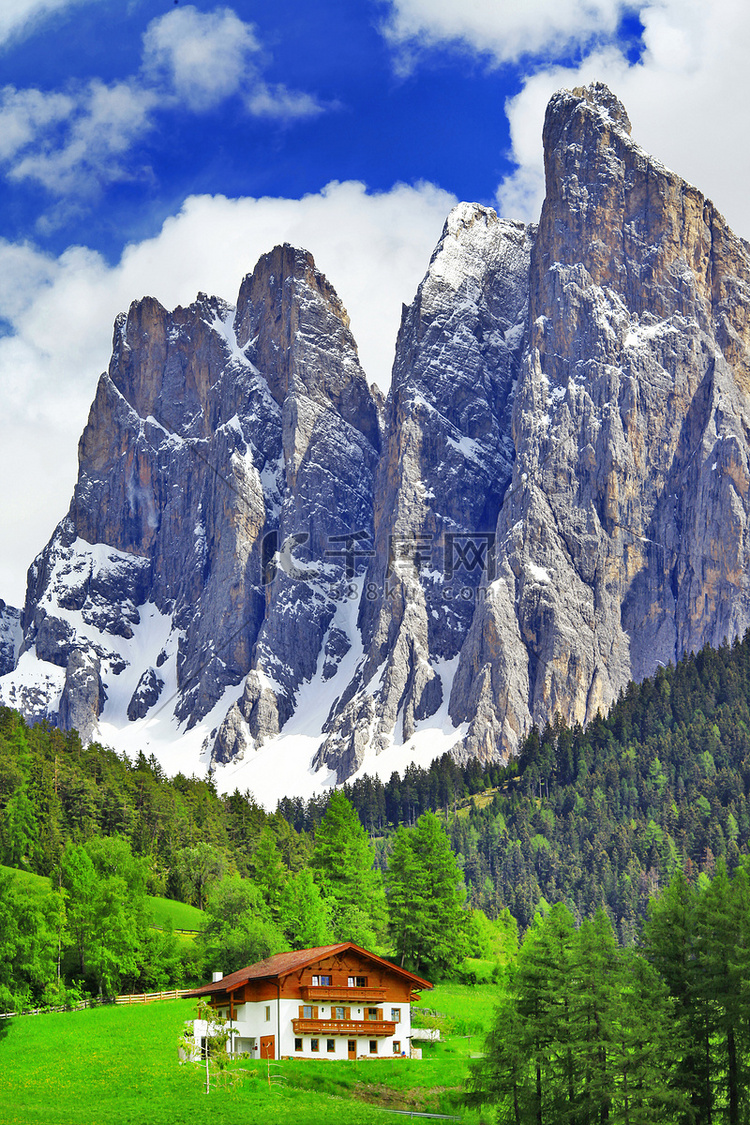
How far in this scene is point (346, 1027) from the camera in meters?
69.4

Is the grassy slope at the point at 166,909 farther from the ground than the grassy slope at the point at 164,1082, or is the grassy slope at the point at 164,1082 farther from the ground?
the grassy slope at the point at 166,909

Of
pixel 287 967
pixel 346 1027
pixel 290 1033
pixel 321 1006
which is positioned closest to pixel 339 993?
pixel 321 1006

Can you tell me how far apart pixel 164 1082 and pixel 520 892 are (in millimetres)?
104839

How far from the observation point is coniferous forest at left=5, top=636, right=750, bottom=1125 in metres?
53.0

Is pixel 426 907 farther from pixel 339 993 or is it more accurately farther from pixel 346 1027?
pixel 346 1027

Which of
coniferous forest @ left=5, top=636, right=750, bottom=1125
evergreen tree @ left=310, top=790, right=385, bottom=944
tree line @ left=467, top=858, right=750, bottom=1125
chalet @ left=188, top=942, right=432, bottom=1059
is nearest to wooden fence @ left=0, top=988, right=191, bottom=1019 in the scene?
coniferous forest @ left=5, top=636, right=750, bottom=1125

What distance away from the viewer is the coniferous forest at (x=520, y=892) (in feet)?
174

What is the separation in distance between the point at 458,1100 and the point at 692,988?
11972mm

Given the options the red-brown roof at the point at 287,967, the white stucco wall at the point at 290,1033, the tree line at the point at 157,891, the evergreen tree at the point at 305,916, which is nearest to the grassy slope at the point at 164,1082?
the white stucco wall at the point at 290,1033

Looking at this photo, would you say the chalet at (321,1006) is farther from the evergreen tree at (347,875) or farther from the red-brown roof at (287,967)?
the evergreen tree at (347,875)

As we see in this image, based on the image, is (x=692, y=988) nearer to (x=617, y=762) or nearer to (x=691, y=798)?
(x=691, y=798)

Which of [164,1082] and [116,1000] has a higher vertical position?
[116,1000]

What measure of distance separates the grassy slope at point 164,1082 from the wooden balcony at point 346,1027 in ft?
7.44

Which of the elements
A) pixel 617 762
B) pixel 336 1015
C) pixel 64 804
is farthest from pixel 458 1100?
pixel 617 762
